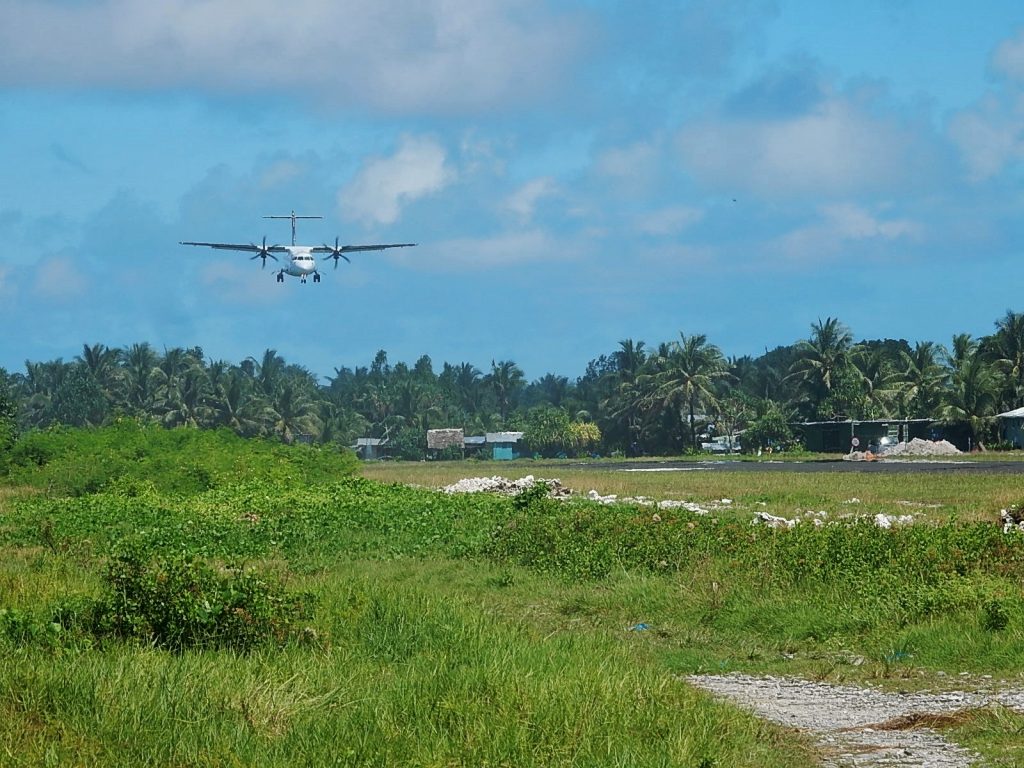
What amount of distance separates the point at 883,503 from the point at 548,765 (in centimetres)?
2564

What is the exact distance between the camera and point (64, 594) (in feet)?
43.5

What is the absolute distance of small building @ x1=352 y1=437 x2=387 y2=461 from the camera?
123 metres

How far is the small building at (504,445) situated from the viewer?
4633 inches

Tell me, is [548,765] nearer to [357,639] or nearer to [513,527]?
[357,639]

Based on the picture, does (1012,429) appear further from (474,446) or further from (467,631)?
(467,631)

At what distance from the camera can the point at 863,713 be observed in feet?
32.1

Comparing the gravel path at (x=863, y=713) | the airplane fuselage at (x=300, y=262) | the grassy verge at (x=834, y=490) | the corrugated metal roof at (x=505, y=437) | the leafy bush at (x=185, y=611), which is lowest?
the gravel path at (x=863, y=713)

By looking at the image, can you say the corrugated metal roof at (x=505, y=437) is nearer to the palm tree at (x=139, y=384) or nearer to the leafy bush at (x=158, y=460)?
the palm tree at (x=139, y=384)

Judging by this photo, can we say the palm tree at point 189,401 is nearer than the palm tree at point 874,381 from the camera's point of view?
No

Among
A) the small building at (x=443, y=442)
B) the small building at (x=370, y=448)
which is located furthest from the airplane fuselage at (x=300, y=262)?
the small building at (x=370, y=448)

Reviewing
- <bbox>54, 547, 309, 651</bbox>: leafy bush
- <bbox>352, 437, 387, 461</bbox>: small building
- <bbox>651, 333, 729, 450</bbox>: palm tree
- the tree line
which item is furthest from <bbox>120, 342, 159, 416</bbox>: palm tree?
<bbox>54, 547, 309, 651</bbox>: leafy bush

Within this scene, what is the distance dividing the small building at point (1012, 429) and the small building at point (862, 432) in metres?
6.04

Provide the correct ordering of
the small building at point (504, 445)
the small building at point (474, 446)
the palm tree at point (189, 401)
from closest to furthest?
the palm tree at point (189, 401)
the small building at point (504, 445)
the small building at point (474, 446)

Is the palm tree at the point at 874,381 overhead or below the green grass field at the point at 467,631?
overhead
